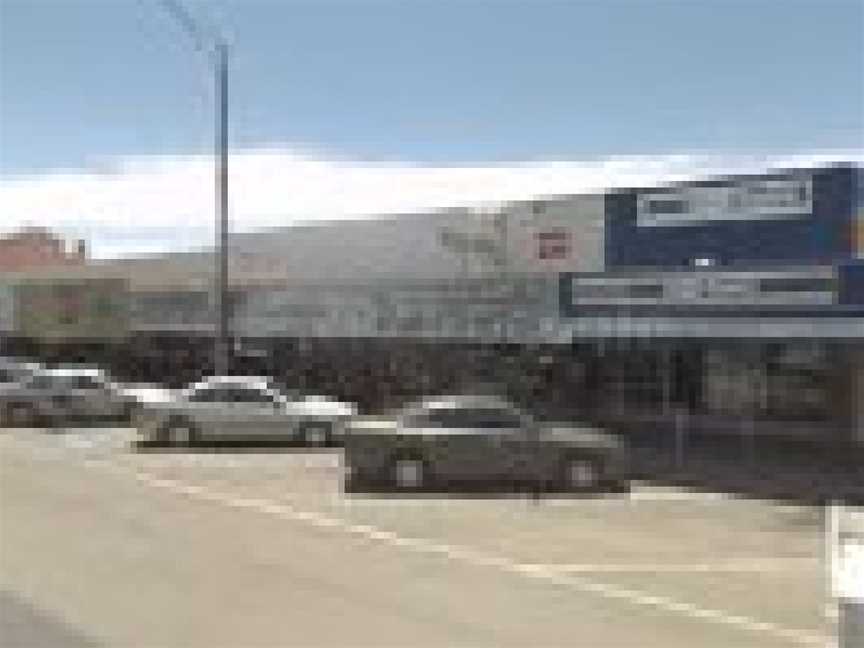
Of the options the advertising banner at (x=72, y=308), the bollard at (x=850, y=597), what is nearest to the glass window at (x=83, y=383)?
the advertising banner at (x=72, y=308)

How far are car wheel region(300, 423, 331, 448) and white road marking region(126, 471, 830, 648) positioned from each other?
6.62 m

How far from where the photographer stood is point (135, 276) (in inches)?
1682

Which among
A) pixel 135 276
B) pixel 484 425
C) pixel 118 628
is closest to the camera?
pixel 118 628

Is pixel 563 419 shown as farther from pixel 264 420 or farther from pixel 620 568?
pixel 620 568

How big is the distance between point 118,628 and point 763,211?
1695 cm

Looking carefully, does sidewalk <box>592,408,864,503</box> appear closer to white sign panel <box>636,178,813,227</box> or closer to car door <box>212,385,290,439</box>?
white sign panel <box>636,178,813,227</box>

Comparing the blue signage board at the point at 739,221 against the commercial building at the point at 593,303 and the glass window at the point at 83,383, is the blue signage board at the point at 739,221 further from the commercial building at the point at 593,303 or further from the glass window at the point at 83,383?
the glass window at the point at 83,383

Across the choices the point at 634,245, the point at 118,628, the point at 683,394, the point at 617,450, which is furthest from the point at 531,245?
the point at 118,628

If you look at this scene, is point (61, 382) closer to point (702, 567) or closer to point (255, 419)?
point (255, 419)

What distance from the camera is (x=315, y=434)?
90.8ft

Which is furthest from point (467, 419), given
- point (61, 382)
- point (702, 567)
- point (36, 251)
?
point (36, 251)

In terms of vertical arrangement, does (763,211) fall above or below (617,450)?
above

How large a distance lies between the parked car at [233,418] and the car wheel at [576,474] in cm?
751

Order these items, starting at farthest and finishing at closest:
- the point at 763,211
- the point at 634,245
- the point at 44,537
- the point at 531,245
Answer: the point at 531,245 < the point at 634,245 < the point at 763,211 < the point at 44,537
